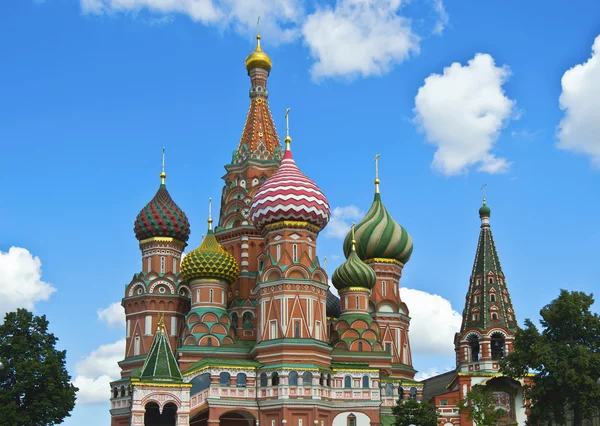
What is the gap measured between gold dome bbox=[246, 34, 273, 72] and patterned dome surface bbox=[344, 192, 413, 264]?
1133cm

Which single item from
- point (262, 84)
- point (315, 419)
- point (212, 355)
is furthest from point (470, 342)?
point (262, 84)

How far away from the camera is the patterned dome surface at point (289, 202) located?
47.4 metres

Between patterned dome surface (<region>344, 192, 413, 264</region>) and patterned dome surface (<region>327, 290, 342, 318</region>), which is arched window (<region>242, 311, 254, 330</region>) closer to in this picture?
patterned dome surface (<region>327, 290, 342, 318</region>)

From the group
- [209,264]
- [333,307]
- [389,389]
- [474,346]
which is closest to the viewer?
[474,346]

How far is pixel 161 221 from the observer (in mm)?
52594

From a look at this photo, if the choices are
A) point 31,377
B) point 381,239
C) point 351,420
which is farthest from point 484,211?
point 31,377

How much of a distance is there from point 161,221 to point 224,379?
1171 centimetres

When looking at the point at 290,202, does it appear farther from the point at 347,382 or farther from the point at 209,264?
the point at 347,382

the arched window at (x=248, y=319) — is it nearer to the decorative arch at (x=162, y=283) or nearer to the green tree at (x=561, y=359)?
the decorative arch at (x=162, y=283)

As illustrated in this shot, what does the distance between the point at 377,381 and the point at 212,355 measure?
8.22 m

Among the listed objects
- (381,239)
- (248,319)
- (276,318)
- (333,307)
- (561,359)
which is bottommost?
(561,359)

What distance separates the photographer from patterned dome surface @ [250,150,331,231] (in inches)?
1865

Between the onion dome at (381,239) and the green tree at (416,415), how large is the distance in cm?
1277

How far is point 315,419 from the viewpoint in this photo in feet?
144
